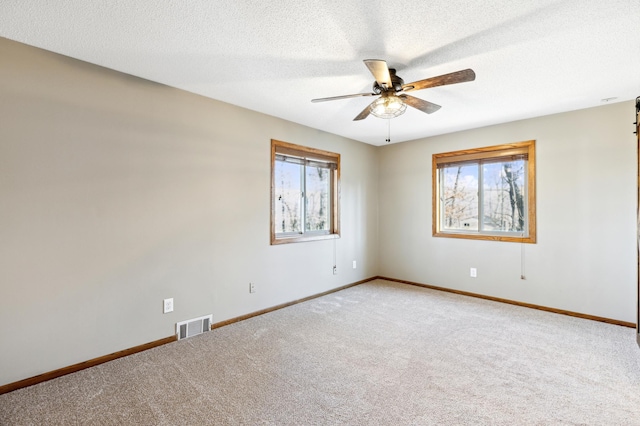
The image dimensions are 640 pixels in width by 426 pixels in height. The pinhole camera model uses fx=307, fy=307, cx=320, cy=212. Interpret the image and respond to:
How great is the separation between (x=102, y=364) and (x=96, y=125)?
1.93m

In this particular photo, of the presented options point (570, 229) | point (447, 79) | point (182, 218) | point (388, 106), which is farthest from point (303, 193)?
point (570, 229)

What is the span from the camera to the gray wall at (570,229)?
11.0 ft

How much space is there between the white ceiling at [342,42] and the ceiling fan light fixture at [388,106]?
0.87ft

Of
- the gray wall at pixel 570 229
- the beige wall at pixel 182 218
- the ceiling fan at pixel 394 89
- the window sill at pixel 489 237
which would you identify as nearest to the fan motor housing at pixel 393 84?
the ceiling fan at pixel 394 89

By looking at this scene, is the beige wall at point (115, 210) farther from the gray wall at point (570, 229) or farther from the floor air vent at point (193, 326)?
the gray wall at point (570, 229)

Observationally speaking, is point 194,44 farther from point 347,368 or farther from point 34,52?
point 347,368

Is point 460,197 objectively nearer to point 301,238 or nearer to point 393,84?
point 301,238

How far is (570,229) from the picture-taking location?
144 inches

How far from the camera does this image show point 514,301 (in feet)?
13.3

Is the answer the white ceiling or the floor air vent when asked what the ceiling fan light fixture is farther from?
the floor air vent

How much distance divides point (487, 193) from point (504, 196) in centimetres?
22

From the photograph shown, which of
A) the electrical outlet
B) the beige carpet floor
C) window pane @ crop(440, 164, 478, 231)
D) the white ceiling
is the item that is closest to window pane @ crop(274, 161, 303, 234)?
the white ceiling

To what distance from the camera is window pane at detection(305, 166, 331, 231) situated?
4.51 meters

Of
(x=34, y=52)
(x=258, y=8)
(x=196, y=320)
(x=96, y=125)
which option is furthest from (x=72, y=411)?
(x=258, y=8)
